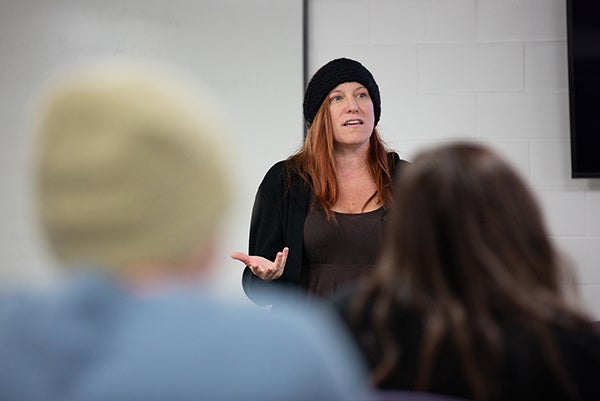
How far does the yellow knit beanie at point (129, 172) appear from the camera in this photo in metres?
0.71

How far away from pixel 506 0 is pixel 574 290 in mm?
2385

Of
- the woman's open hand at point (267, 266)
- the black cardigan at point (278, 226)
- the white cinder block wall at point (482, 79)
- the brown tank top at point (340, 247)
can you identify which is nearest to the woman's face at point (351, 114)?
the black cardigan at point (278, 226)

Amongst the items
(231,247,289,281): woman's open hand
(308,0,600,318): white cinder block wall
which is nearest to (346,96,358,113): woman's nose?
(231,247,289,281): woman's open hand

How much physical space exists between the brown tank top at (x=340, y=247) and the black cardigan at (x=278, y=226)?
0.04m

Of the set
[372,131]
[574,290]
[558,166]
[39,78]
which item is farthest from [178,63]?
[574,290]

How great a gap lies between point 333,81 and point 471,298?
167 cm

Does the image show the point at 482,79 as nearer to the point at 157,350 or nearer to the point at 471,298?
the point at 471,298

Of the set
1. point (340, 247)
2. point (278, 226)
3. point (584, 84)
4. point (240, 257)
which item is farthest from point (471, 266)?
point (584, 84)

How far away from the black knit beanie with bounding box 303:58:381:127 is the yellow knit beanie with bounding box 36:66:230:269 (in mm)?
1940

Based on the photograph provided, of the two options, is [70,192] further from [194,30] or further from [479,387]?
[194,30]

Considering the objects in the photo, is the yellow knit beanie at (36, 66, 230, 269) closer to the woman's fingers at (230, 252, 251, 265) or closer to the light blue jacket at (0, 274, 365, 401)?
the light blue jacket at (0, 274, 365, 401)

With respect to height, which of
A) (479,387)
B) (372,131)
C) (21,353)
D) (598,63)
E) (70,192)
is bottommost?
(479,387)

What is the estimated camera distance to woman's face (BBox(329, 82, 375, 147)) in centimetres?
263

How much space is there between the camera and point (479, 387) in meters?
1.05
